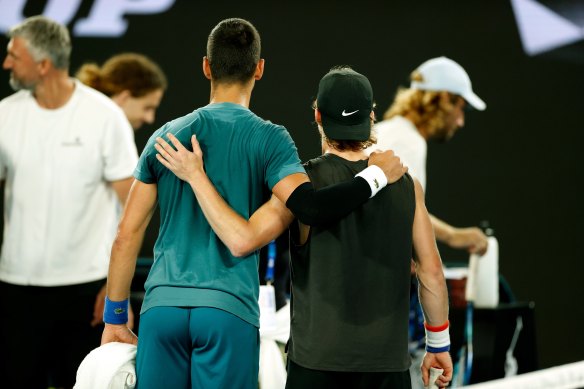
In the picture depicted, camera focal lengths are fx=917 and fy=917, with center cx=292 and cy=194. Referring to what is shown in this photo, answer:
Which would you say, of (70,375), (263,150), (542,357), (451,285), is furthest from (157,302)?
(542,357)

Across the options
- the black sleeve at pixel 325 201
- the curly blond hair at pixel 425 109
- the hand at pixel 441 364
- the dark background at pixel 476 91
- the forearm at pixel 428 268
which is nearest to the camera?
the black sleeve at pixel 325 201

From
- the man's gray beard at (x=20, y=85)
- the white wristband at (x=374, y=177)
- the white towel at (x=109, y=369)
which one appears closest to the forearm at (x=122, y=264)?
the white towel at (x=109, y=369)

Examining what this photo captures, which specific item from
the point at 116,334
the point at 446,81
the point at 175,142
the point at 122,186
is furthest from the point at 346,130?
the point at 446,81

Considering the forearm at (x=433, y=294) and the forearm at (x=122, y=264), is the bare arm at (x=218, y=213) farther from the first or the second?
the forearm at (x=433, y=294)

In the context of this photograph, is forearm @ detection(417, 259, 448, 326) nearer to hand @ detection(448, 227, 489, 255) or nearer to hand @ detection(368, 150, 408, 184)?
hand @ detection(368, 150, 408, 184)

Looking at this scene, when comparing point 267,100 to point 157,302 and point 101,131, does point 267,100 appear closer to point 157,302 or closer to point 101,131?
point 101,131

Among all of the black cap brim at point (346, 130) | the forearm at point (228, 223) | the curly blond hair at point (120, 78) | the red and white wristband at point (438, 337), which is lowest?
the red and white wristband at point (438, 337)

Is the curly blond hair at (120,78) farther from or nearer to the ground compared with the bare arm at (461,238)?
farther from the ground

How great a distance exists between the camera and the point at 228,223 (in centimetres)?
250

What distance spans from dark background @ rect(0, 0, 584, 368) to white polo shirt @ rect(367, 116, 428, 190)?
4.89 ft

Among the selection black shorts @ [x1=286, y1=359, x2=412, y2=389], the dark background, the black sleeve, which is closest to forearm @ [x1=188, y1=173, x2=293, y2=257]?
the black sleeve

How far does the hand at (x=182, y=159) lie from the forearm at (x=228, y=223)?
0.06 ft

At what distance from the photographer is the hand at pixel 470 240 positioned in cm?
453

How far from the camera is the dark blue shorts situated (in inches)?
99.0
